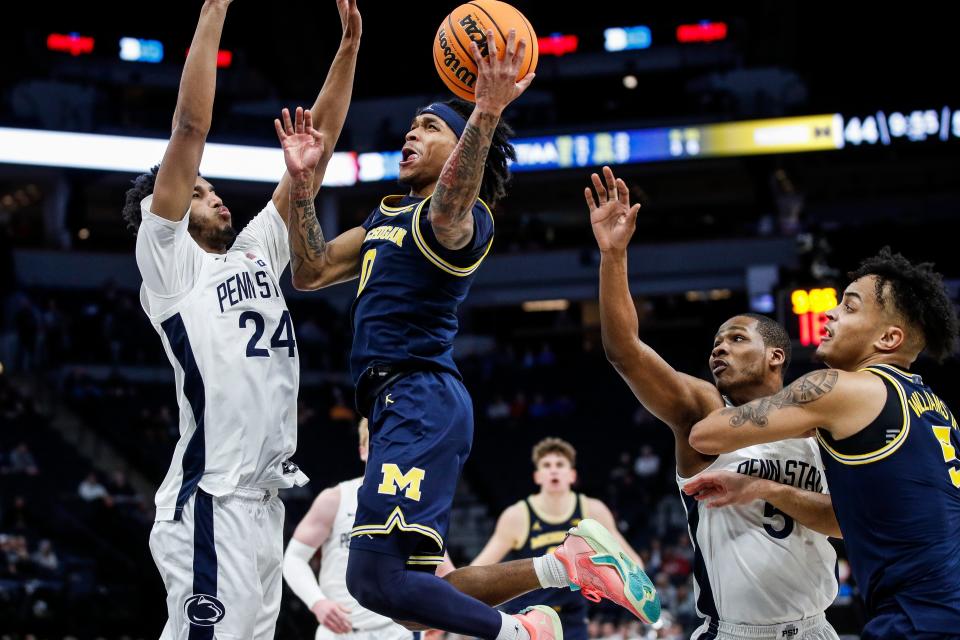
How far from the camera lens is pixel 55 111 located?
2691 centimetres

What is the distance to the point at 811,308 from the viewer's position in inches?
617

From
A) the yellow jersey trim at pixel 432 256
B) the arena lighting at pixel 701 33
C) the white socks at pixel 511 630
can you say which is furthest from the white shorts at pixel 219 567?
the arena lighting at pixel 701 33

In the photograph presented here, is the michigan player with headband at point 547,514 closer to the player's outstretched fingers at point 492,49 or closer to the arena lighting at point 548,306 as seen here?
the player's outstretched fingers at point 492,49

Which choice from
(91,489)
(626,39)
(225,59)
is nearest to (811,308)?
(91,489)

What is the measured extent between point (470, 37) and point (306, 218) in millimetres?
1144

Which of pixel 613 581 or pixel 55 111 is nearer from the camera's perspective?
pixel 613 581

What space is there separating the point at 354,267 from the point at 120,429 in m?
16.6

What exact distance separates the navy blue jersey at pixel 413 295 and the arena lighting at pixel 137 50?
28.9m

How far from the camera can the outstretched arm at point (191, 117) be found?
4930mm

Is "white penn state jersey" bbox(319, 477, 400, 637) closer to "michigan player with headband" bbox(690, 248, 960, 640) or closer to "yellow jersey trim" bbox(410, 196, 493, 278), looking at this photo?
"yellow jersey trim" bbox(410, 196, 493, 278)

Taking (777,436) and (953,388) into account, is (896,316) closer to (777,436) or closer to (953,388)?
(777,436)

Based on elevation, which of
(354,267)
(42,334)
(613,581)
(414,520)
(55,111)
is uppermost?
(55,111)

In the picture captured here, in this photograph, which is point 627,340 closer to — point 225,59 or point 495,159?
point 495,159

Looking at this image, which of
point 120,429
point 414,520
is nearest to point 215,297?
point 414,520
